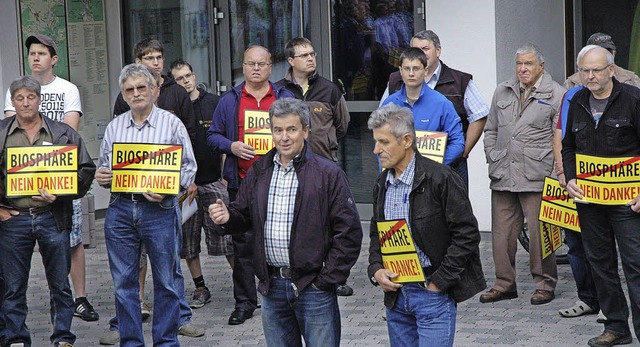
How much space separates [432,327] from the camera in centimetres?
595

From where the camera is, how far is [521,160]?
920cm

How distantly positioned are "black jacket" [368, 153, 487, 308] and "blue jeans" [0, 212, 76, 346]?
3.08m

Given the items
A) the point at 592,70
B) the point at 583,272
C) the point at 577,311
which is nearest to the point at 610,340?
the point at 577,311

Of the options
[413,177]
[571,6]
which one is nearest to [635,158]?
[413,177]

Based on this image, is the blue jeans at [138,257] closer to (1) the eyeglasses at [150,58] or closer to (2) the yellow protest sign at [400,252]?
(1) the eyeglasses at [150,58]

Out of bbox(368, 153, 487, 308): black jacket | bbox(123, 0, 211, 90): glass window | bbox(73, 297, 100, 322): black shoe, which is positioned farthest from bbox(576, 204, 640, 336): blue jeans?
bbox(123, 0, 211, 90): glass window

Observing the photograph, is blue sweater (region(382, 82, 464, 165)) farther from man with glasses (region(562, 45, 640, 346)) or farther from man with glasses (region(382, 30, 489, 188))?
man with glasses (region(562, 45, 640, 346))

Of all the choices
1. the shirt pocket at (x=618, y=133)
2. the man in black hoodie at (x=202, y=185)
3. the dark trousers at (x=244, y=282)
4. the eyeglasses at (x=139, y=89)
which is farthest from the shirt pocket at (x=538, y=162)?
the eyeglasses at (x=139, y=89)

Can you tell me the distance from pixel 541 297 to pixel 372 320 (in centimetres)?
139

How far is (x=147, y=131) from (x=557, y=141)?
9.99 feet

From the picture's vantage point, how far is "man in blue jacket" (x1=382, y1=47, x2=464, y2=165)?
8.41m

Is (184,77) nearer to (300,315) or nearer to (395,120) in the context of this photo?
(300,315)

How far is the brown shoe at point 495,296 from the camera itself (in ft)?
30.6

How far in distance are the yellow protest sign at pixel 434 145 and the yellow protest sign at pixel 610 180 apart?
101cm
